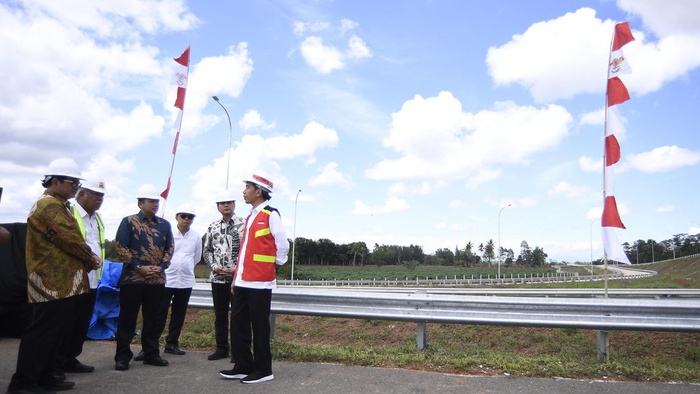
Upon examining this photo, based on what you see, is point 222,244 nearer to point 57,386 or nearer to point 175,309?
point 175,309

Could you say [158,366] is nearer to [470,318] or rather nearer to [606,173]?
[470,318]

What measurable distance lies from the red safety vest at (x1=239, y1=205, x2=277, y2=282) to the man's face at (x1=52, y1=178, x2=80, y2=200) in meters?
1.71

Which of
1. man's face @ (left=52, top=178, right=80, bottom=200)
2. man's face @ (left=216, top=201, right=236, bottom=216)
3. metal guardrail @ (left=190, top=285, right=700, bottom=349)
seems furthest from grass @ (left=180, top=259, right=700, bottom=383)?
man's face @ (left=52, top=178, right=80, bottom=200)

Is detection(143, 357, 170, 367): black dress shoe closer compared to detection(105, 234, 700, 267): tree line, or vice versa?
detection(143, 357, 170, 367): black dress shoe

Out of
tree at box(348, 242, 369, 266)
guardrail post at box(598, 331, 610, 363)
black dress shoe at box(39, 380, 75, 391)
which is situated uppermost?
tree at box(348, 242, 369, 266)

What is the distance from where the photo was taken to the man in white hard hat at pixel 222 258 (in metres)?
6.14

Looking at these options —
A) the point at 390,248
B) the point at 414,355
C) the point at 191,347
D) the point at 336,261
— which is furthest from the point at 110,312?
the point at 390,248

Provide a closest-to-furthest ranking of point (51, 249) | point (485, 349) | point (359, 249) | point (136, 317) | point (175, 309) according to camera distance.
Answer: point (51, 249)
point (136, 317)
point (175, 309)
point (485, 349)
point (359, 249)

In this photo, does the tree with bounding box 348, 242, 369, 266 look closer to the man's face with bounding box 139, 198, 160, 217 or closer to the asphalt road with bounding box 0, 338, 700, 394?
the man's face with bounding box 139, 198, 160, 217

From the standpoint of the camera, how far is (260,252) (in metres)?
5.14

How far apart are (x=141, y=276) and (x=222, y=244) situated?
107cm

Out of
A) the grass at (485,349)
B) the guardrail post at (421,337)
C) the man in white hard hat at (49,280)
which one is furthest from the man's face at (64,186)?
the guardrail post at (421,337)

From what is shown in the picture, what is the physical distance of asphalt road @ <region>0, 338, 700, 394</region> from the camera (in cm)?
458

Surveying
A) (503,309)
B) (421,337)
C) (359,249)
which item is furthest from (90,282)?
(359,249)
